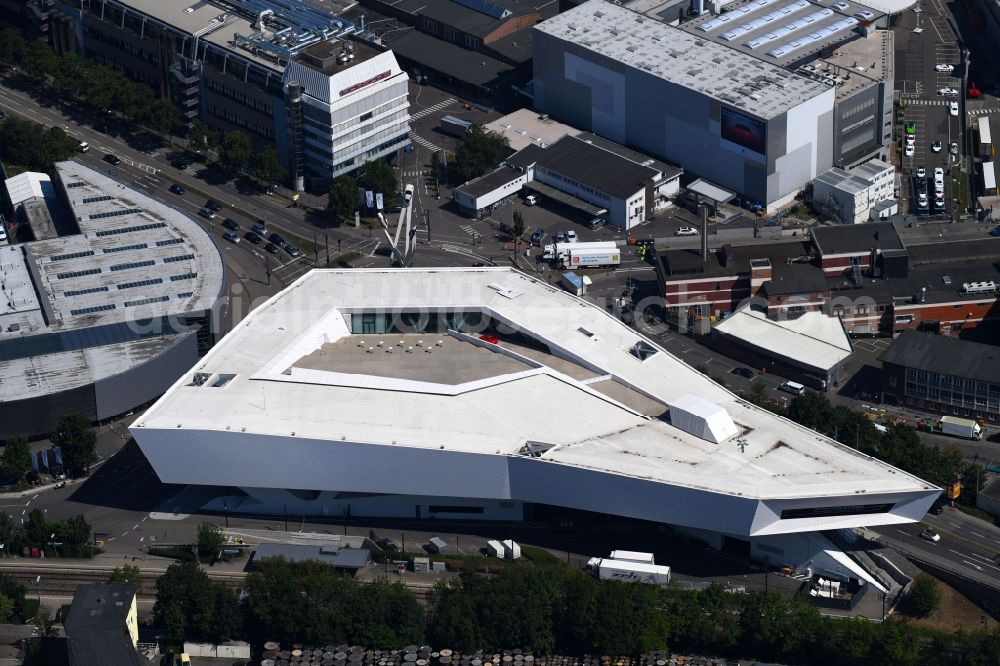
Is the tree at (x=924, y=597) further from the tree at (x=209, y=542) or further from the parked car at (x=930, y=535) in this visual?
the tree at (x=209, y=542)

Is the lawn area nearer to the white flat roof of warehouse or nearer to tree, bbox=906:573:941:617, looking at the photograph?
tree, bbox=906:573:941:617

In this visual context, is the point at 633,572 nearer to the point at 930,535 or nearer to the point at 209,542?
the point at 930,535

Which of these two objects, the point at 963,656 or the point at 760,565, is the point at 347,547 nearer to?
the point at 760,565

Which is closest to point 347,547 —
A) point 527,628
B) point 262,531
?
point 262,531

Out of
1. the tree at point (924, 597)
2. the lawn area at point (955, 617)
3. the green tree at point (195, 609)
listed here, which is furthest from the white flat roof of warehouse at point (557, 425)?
the green tree at point (195, 609)

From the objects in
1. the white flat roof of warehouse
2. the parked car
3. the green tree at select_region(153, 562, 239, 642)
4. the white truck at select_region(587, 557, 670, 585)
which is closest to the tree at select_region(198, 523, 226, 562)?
the green tree at select_region(153, 562, 239, 642)

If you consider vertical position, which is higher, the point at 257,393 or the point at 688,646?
the point at 257,393
